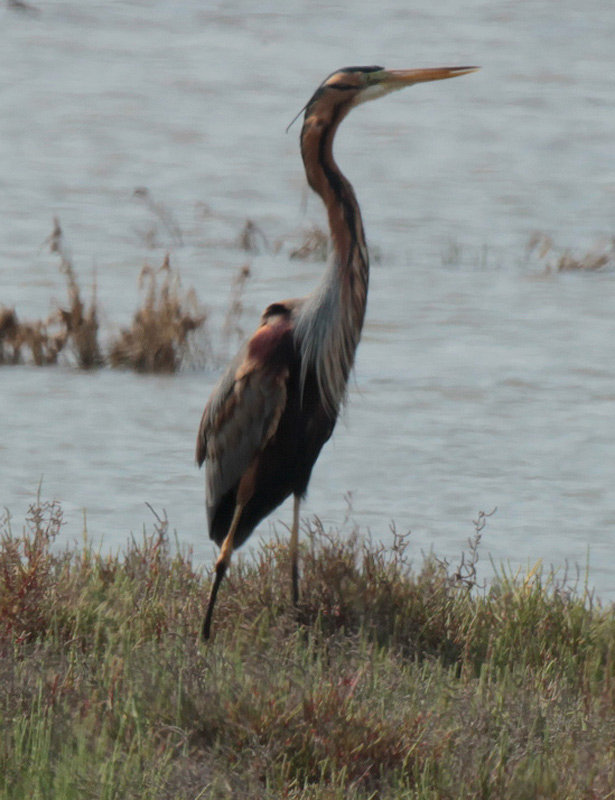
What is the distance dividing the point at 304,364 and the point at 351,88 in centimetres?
91

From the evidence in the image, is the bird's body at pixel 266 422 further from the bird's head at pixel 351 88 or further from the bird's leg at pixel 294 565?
the bird's head at pixel 351 88

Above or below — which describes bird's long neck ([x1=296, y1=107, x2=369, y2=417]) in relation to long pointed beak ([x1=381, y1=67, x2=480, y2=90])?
below

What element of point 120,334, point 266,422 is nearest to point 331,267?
point 266,422

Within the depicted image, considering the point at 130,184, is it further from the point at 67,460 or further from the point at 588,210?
the point at 67,460

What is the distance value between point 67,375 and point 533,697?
240 inches

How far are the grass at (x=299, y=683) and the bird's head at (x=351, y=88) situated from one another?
4.69 ft

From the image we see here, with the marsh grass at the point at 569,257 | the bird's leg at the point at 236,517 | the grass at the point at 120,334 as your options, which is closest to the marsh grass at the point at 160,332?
the grass at the point at 120,334

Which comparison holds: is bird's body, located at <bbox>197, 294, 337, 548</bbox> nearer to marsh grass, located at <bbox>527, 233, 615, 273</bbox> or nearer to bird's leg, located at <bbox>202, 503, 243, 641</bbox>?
bird's leg, located at <bbox>202, 503, 243, 641</bbox>

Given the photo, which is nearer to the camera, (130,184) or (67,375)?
(67,375)

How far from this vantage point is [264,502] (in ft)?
17.4

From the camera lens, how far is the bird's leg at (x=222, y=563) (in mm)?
4895

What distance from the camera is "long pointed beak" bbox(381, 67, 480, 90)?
515 centimetres

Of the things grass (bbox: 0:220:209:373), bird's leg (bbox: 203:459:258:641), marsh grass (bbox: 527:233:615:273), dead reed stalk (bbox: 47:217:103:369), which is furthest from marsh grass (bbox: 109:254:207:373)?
bird's leg (bbox: 203:459:258:641)

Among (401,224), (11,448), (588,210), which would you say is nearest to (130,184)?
(401,224)
